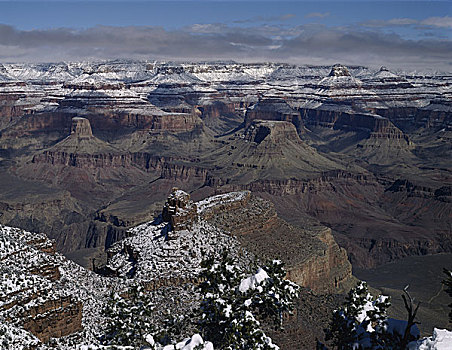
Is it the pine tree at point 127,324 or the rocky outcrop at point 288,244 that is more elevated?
the pine tree at point 127,324

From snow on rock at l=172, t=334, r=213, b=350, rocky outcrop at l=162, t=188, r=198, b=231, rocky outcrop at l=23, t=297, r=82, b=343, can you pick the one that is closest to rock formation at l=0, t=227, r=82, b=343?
rocky outcrop at l=23, t=297, r=82, b=343

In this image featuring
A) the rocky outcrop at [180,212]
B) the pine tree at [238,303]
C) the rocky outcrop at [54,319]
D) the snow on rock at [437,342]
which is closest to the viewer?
the snow on rock at [437,342]

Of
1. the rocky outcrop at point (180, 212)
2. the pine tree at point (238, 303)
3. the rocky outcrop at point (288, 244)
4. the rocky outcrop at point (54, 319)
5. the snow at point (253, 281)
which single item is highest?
the snow at point (253, 281)

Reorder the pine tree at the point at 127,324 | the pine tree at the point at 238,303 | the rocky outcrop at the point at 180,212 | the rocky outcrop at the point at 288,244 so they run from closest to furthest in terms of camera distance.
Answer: the pine tree at the point at 238,303, the pine tree at the point at 127,324, the rocky outcrop at the point at 180,212, the rocky outcrop at the point at 288,244

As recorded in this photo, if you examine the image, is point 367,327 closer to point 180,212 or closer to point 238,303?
point 238,303

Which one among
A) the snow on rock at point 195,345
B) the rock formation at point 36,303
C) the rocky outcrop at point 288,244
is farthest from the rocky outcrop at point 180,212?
the snow on rock at point 195,345

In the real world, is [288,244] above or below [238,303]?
below

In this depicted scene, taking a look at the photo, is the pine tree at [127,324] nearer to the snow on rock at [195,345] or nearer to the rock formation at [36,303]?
the snow on rock at [195,345]

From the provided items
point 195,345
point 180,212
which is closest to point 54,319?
point 195,345
